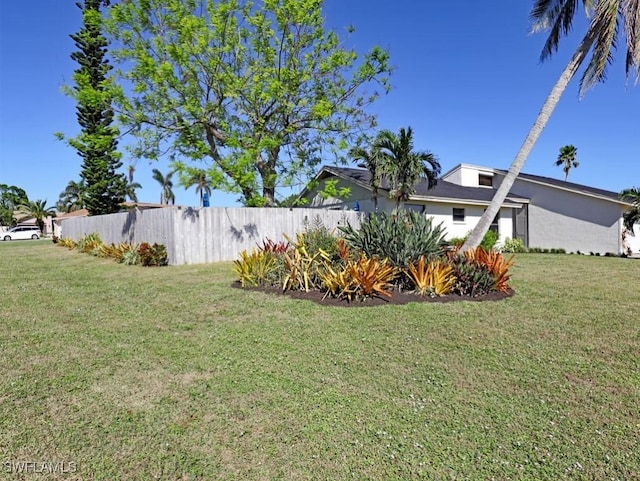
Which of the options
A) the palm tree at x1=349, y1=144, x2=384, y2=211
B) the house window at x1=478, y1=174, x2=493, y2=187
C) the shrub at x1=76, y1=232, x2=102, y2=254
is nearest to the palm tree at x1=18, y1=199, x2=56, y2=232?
the shrub at x1=76, y1=232, x2=102, y2=254

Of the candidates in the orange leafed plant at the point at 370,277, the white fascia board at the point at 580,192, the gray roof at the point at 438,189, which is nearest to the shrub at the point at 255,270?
the orange leafed plant at the point at 370,277

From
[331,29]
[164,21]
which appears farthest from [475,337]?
[164,21]

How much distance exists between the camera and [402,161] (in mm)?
15414

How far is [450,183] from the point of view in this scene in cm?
2394

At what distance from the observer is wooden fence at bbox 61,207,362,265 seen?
539 inches

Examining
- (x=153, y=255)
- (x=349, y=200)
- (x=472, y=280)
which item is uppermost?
(x=349, y=200)

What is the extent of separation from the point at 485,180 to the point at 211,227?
1898 cm

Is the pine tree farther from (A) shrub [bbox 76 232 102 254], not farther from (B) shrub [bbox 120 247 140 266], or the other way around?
(B) shrub [bbox 120 247 140 266]

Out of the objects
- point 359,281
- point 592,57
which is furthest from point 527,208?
point 359,281

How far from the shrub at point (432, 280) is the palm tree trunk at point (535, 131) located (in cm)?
234

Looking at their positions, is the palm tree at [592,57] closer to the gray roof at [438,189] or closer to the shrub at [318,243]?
the shrub at [318,243]

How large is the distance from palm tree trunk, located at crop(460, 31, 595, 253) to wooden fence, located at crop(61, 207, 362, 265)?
13.9 ft

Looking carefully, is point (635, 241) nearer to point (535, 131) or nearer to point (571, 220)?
point (571, 220)

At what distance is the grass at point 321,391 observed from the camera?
2662 millimetres
